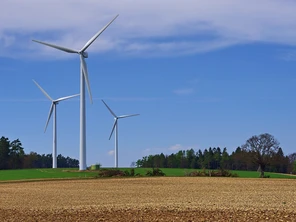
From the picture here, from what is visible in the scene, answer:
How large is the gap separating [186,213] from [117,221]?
3355mm

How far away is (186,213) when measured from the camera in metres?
22.6

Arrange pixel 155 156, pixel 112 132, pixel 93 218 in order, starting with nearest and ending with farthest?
pixel 93 218 < pixel 112 132 < pixel 155 156

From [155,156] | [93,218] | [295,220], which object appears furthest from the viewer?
[155,156]

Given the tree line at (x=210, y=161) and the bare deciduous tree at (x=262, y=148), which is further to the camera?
the tree line at (x=210, y=161)

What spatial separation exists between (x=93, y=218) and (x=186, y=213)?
3915mm

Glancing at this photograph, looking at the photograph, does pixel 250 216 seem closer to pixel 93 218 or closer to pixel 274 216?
pixel 274 216

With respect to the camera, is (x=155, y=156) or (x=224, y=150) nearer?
(x=224, y=150)

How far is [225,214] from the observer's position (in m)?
21.8

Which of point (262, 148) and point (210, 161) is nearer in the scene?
point (262, 148)

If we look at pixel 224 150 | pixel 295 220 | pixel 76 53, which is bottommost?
pixel 295 220

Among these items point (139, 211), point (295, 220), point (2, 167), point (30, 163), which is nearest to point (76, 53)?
point (139, 211)

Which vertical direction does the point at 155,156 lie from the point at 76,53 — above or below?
below

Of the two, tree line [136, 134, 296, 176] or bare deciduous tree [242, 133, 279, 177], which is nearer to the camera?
bare deciduous tree [242, 133, 279, 177]

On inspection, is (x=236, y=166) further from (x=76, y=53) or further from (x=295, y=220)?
(x=295, y=220)
